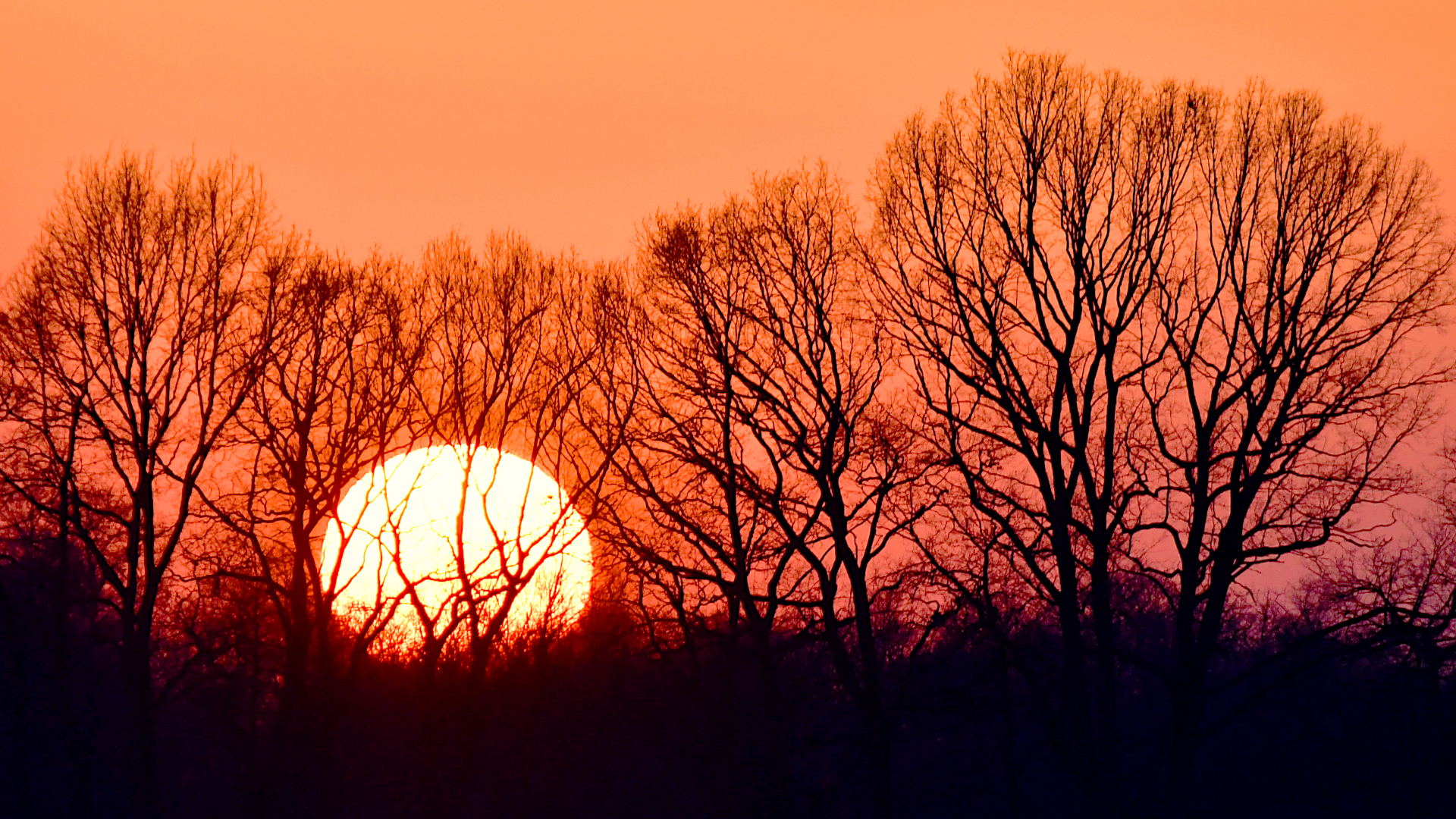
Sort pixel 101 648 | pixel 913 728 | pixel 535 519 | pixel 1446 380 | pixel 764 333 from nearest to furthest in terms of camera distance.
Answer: pixel 1446 380
pixel 764 333
pixel 535 519
pixel 913 728
pixel 101 648

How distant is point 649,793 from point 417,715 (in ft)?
17.3

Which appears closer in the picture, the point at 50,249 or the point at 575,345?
the point at 50,249

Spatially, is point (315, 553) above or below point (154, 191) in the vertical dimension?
below

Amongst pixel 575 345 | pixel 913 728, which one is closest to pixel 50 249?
pixel 575 345

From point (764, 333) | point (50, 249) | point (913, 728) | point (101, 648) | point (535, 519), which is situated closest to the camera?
point (50, 249)

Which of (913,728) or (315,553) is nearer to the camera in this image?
(315,553)

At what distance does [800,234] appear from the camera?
22.7 meters

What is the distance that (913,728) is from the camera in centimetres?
2891

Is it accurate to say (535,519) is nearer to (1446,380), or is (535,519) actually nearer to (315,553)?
(315,553)

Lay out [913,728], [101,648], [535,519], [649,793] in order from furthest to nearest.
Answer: [101,648] → [913,728] → [535,519] → [649,793]

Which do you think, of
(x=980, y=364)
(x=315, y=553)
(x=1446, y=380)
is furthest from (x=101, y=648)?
(x=1446, y=380)

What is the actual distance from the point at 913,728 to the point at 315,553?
46.6 ft

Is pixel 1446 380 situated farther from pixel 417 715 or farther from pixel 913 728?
pixel 417 715

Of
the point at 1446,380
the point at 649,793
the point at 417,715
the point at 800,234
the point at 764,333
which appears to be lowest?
the point at 649,793
